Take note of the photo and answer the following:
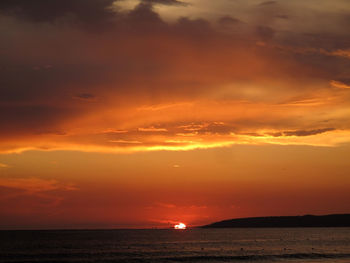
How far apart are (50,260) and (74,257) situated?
7.12m

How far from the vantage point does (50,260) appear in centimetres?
8088

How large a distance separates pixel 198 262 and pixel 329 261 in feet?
72.7

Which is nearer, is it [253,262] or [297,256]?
[253,262]

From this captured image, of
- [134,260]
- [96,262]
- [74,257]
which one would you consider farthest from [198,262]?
[74,257]

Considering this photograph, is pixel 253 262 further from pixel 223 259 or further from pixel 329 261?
pixel 329 261

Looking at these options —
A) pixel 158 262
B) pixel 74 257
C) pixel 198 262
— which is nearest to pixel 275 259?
pixel 198 262

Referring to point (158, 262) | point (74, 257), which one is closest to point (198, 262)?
point (158, 262)

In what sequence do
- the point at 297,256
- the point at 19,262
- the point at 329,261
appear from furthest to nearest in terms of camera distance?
the point at 297,256, the point at 19,262, the point at 329,261

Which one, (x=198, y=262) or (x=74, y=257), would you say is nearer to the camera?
(x=198, y=262)

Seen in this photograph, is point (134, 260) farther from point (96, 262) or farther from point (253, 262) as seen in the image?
point (253, 262)

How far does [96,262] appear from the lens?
77.9m

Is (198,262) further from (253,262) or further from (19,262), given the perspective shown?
(19,262)

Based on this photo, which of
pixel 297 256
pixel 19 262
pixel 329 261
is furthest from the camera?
pixel 297 256

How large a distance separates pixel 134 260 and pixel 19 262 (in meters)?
20.7
